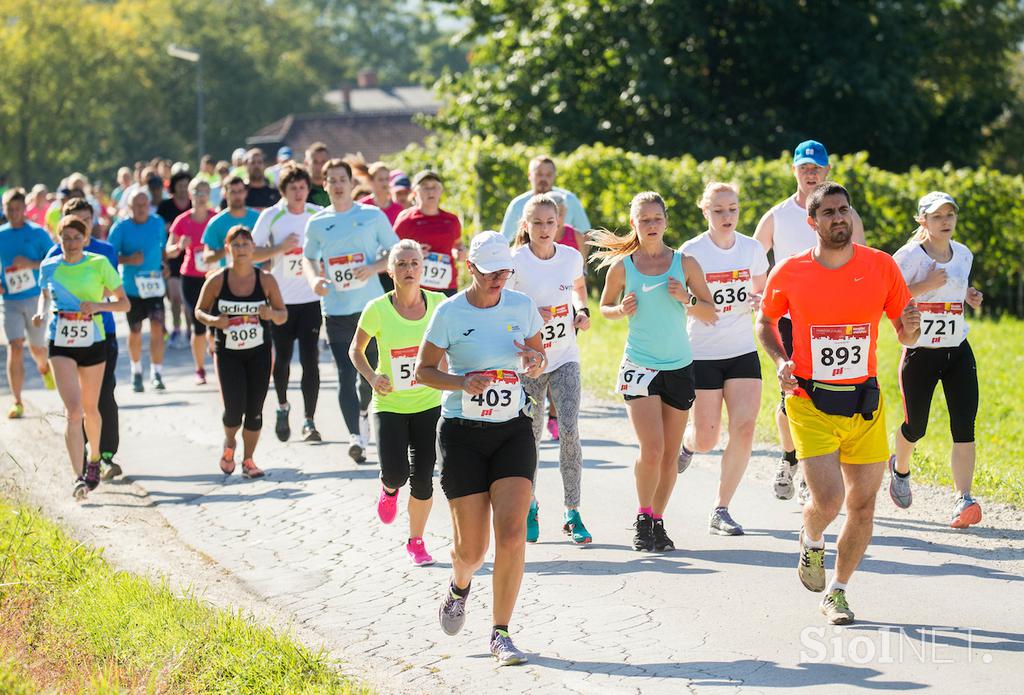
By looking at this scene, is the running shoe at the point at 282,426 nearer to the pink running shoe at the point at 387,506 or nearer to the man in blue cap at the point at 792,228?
the pink running shoe at the point at 387,506

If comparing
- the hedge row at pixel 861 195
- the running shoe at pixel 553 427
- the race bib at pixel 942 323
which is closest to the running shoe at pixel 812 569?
the race bib at pixel 942 323

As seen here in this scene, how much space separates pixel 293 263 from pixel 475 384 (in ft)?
19.6

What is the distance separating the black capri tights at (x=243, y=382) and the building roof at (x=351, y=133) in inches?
2775

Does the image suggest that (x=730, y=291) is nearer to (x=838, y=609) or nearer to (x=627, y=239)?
(x=627, y=239)

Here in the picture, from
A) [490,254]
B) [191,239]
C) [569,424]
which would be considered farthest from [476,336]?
[191,239]

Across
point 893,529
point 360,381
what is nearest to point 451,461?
point 893,529

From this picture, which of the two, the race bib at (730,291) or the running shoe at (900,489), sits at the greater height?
the race bib at (730,291)

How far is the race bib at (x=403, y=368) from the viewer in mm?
8156

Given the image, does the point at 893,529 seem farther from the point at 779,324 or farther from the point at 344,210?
the point at 344,210

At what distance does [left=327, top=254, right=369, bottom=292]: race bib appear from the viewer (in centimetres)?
1112

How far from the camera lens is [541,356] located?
22.0 ft

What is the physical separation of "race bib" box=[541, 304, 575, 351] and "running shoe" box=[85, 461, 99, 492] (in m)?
4.00

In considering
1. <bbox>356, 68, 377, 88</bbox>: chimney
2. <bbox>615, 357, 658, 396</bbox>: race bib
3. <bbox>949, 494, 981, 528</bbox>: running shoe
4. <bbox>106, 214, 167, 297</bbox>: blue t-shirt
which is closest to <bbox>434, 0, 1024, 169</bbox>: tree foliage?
<bbox>106, 214, 167, 297</bbox>: blue t-shirt

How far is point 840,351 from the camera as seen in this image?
6.78 m
